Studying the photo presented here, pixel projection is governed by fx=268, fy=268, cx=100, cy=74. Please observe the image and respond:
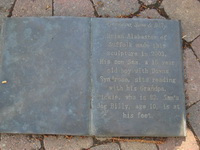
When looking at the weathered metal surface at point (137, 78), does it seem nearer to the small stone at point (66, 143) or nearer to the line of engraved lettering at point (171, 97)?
the line of engraved lettering at point (171, 97)

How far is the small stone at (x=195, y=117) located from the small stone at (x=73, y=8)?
1.30m

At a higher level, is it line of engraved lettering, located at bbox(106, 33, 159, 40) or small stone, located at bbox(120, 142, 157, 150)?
line of engraved lettering, located at bbox(106, 33, 159, 40)

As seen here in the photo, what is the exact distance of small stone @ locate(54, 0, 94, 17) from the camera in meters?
2.66

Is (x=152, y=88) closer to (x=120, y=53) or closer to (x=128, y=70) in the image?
(x=128, y=70)

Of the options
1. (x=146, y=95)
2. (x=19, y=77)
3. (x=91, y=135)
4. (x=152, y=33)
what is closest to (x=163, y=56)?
(x=152, y=33)

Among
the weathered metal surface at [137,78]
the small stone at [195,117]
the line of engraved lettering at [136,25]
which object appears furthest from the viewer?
the line of engraved lettering at [136,25]

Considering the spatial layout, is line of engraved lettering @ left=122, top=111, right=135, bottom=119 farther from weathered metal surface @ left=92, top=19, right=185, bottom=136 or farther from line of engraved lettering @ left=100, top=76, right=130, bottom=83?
line of engraved lettering @ left=100, top=76, right=130, bottom=83

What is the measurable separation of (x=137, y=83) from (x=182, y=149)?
69 centimetres

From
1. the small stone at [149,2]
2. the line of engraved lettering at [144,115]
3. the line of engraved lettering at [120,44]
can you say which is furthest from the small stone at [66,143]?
the small stone at [149,2]

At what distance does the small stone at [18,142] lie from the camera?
230cm

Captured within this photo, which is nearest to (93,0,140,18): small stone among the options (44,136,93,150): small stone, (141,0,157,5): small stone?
(141,0,157,5): small stone

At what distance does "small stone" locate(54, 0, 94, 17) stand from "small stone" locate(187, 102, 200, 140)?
1305 millimetres

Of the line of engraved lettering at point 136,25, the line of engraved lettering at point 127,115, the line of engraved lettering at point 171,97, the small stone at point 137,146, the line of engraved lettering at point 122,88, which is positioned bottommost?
the small stone at point 137,146

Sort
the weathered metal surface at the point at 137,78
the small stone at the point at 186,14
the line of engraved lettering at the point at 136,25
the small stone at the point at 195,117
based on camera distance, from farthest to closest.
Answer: the small stone at the point at 186,14
the line of engraved lettering at the point at 136,25
the small stone at the point at 195,117
the weathered metal surface at the point at 137,78
